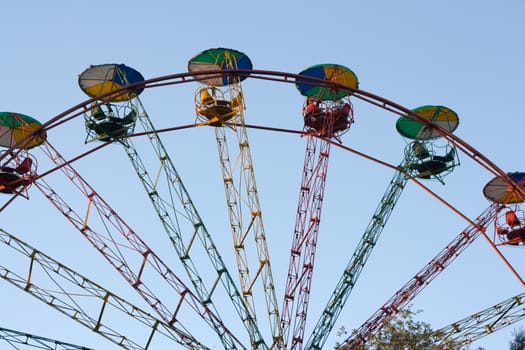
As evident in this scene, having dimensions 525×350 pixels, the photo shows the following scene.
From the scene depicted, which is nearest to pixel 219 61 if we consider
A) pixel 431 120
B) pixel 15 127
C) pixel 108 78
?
pixel 108 78

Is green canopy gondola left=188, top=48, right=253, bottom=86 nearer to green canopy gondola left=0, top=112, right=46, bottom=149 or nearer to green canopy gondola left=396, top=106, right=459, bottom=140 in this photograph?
green canopy gondola left=0, top=112, right=46, bottom=149

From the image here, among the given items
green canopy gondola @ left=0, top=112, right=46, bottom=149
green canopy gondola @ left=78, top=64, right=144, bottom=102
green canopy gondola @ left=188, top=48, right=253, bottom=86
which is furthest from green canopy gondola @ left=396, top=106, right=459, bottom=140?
green canopy gondola @ left=0, top=112, right=46, bottom=149

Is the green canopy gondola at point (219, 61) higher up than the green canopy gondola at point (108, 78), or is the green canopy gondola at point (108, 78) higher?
the green canopy gondola at point (219, 61)

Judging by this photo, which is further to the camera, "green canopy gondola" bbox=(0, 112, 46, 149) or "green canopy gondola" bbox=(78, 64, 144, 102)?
"green canopy gondola" bbox=(0, 112, 46, 149)

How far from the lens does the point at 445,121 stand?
4447 cm

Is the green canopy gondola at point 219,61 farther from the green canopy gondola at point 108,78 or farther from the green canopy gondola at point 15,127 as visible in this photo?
the green canopy gondola at point 15,127

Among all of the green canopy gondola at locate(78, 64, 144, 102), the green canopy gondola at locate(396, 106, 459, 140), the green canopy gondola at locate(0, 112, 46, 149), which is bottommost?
the green canopy gondola at locate(0, 112, 46, 149)

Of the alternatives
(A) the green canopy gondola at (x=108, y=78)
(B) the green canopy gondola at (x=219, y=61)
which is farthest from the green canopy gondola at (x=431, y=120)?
(A) the green canopy gondola at (x=108, y=78)

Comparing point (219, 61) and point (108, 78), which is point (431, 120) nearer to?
point (219, 61)

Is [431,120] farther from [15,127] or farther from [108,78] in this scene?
[15,127]

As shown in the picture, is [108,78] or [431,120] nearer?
[108,78]

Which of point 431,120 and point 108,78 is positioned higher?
point 431,120

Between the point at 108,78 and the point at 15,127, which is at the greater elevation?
the point at 108,78

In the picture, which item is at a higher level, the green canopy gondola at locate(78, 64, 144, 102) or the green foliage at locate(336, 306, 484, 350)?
the green canopy gondola at locate(78, 64, 144, 102)
